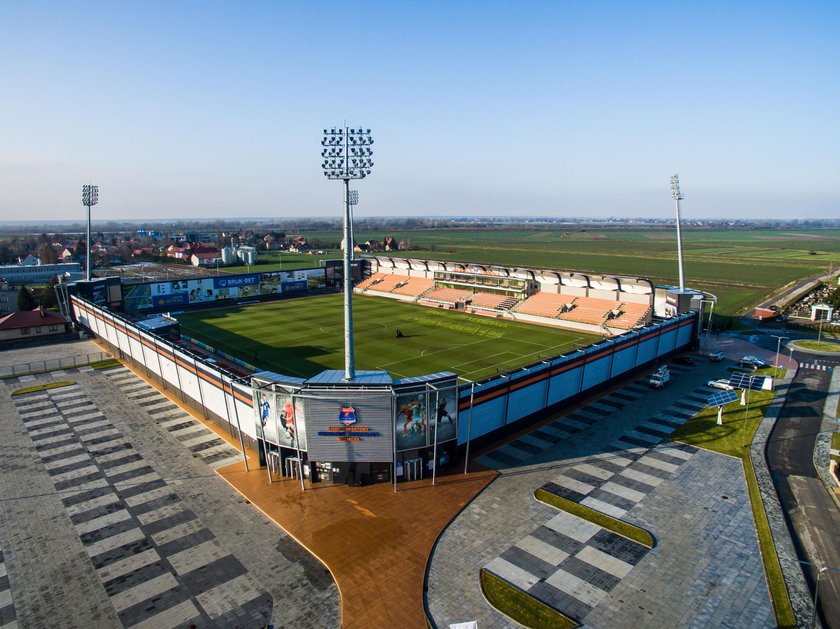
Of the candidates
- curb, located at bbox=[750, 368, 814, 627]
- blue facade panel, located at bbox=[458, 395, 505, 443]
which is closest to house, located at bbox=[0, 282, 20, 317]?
blue facade panel, located at bbox=[458, 395, 505, 443]

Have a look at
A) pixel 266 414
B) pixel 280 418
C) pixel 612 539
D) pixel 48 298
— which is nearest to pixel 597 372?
pixel 612 539

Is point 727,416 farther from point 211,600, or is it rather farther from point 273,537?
point 211,600

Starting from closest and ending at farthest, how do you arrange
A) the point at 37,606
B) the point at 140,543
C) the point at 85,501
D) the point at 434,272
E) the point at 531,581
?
the point at 37,606 → the point at 531,581 → the point at 140,543 → the point at 85,501 → the point at 434,272

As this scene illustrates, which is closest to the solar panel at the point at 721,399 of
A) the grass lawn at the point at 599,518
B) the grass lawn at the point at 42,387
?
the grass lawn at the point at 599,518

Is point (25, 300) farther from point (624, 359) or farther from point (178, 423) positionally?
point (624, 359)

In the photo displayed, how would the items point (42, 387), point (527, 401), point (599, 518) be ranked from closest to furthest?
point (599, 518)
point (527, 401)
point (42, 387)

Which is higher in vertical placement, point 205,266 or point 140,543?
point 205,266

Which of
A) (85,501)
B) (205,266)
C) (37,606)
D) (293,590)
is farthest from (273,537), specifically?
(205,266)
